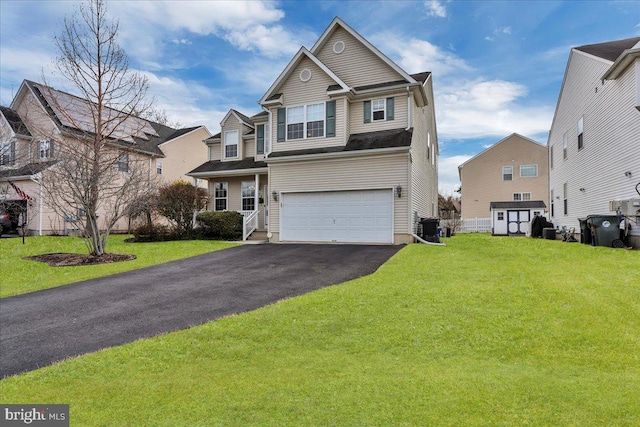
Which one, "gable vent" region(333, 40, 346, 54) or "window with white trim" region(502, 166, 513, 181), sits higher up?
"gable vent" region(333, 40, 346, 54)

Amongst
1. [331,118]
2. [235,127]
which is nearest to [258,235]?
[331,118]

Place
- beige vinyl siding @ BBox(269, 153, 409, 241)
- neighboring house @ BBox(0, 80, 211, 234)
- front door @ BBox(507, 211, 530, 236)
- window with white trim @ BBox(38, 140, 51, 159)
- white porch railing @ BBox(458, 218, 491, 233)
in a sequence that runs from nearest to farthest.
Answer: beige vinyl siding @ BBox(269, 153, 409, 241), neighboring house @ BBox(0, 80, 211, 234), window with white trim @ BBox(38, 140, 51, 159), front door @ BBox(507, 211, 530, 236), white porch railing @ BBox(458, 218, 491, 233)

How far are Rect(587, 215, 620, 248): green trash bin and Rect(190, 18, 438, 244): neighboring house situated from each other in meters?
6.37

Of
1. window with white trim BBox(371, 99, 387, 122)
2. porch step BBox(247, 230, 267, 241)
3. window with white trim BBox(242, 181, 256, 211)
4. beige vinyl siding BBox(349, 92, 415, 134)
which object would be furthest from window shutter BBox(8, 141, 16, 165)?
window with white trim BBox(371, 99, 387, 122)

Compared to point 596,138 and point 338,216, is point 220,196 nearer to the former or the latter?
point 338,216

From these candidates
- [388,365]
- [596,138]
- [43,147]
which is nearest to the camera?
[388,365]

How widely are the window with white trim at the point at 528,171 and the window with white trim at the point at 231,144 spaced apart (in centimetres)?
2508

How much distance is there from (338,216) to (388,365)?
11.8 m

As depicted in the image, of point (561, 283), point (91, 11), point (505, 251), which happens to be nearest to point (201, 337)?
point (561, 283)

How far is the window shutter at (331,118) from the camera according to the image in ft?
54.2

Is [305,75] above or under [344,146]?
above

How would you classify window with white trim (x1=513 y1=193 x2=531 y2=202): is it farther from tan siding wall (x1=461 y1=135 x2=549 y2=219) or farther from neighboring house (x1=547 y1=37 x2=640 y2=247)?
neighboring house (x1=547 y1=37 x2=640 y2=247)

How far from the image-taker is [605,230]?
1311 centimetres

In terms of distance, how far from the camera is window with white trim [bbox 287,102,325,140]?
1691 centimetres
